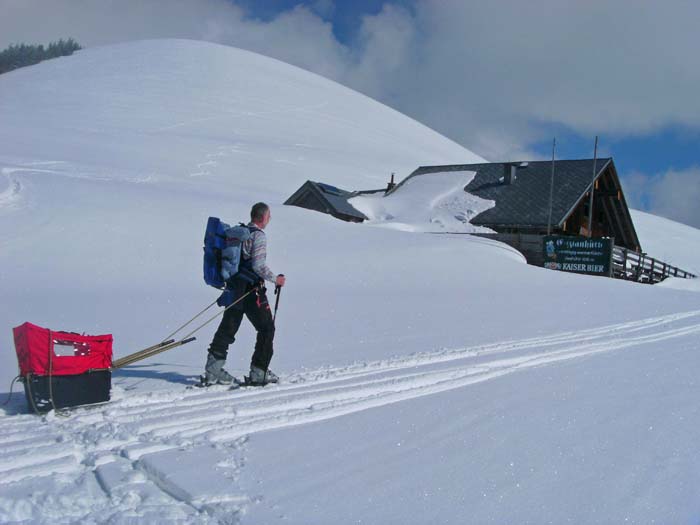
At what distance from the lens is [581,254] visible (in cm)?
2158

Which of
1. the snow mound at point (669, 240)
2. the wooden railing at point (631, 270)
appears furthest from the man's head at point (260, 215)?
the snow mound at point (669, 240)

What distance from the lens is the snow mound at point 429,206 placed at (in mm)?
26109

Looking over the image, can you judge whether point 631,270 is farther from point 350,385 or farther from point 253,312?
point 253,312

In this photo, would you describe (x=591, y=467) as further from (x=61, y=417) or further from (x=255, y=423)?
(x=61, y=417)

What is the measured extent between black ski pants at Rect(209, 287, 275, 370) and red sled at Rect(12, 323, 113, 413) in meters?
1.04

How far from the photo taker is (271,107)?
68.6 metres

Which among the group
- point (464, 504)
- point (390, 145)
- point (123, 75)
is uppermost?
point (123, 75)

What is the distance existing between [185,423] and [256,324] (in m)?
1.43

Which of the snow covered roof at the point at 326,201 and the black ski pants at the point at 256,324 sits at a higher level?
the snow covered roof at the point at 326,201

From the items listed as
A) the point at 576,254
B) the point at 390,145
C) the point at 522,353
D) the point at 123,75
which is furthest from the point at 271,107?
the point at 522,353

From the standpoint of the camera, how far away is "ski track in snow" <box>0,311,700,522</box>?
3141 millimetres

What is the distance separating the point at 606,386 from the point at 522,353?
153cm

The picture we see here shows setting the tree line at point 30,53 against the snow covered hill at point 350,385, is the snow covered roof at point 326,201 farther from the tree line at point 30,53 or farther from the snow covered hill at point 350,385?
the tree line at point 30,53

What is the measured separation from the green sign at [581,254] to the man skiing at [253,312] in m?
17.9
